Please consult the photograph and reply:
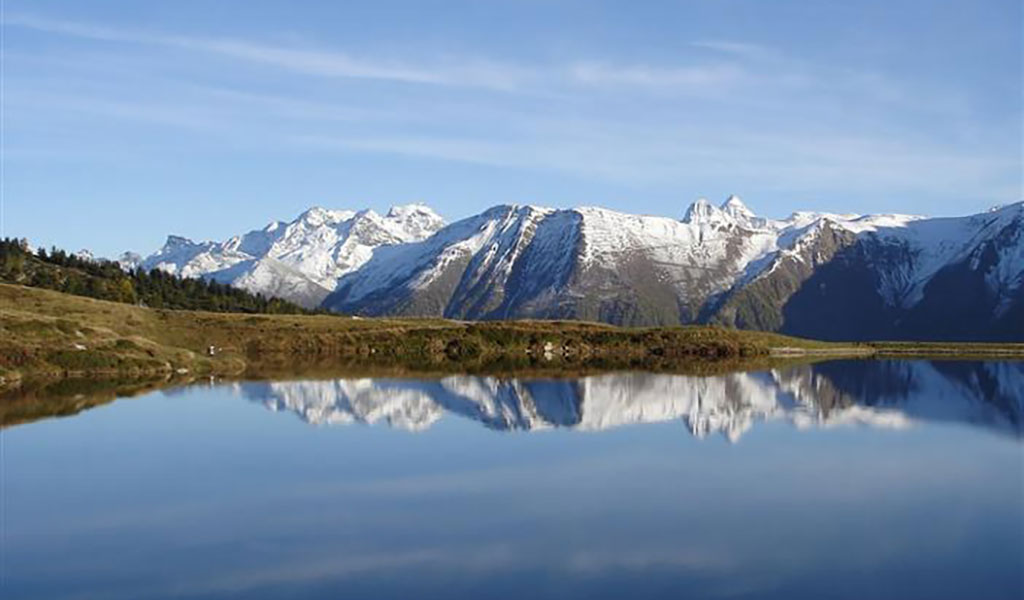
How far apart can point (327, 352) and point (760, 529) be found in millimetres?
104637

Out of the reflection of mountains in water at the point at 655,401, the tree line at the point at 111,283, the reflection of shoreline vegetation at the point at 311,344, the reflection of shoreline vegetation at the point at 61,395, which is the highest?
the tree line at the point at 111,283

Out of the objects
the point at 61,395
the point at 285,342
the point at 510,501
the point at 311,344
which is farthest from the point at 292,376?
the point at 510,501

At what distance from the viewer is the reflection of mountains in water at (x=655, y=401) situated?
232 feet

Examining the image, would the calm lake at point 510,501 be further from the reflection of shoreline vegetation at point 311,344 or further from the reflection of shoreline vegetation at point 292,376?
the reflection of shoreline vegetation at point 311,344

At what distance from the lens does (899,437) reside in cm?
6300

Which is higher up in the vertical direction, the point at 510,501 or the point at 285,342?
the point at 285,342

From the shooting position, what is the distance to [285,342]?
136 m

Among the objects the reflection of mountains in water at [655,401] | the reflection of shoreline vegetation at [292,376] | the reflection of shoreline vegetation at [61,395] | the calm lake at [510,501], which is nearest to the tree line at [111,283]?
the reflection of shoreline vegetation at [292,376]

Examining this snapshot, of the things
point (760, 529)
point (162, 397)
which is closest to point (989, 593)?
point (760, 529)

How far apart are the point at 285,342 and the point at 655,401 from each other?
66.8 m

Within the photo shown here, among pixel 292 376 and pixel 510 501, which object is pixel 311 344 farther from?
pixel 510 501

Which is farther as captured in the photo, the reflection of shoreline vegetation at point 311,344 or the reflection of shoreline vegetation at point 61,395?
the reflection of shoreline vegetation at point 311,344

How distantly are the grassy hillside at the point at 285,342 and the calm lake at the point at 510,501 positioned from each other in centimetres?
2654

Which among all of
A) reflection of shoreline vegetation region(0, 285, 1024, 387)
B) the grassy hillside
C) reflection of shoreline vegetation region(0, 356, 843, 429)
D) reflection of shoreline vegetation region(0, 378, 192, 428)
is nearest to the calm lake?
reflection of shoreline vegetation region(0, 378, 192, 428)
